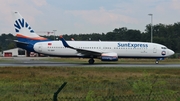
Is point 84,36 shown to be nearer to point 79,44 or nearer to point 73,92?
point 79,44

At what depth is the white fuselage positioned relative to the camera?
42.5m

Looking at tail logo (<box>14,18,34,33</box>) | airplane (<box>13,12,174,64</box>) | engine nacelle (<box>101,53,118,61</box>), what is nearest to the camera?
engine nacelle (<box>101,53,118,61</box>)

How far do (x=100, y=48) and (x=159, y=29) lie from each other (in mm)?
99445

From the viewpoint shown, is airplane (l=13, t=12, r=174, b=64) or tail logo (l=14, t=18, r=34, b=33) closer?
airplane (l=13, t=12, r=174, b=64)

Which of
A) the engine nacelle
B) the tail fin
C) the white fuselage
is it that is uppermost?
the tail fin

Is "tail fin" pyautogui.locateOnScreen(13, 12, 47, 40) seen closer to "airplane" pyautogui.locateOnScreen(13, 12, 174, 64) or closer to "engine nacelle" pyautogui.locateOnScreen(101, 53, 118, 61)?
"airplane" pyautogui.locateOnScreen(13, 12, 174, 64)

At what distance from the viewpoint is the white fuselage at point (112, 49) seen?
42.5 m

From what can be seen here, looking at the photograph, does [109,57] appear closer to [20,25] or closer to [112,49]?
[112,49]

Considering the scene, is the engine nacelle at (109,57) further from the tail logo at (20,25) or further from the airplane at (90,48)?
the tail logo at (20,25)

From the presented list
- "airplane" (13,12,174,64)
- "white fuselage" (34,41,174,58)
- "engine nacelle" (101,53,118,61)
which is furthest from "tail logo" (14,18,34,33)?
"engine nacelle" (101,53,118,61)

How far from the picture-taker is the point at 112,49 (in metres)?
42.7

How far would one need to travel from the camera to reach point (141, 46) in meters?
42.8

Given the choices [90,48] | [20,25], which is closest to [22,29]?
[20,25]

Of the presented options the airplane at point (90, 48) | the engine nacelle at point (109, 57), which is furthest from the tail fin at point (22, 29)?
the engine nacelle at point (109, 57)
